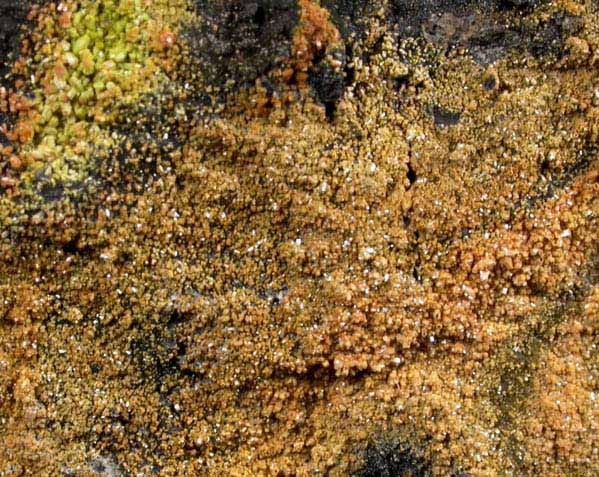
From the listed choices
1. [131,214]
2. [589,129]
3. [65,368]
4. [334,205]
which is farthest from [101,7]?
[589,129]

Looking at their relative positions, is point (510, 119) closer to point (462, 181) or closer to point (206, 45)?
point (462, 181)

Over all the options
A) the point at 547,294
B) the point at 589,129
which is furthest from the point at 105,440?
the point at 589,129

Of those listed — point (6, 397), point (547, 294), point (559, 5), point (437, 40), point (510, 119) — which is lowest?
point (6, 397)

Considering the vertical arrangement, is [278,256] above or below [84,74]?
below

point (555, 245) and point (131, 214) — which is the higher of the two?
point (555, 245)

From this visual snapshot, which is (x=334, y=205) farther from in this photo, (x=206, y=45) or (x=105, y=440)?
(x=105, y=440)

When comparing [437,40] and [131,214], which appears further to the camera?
[437,40]
